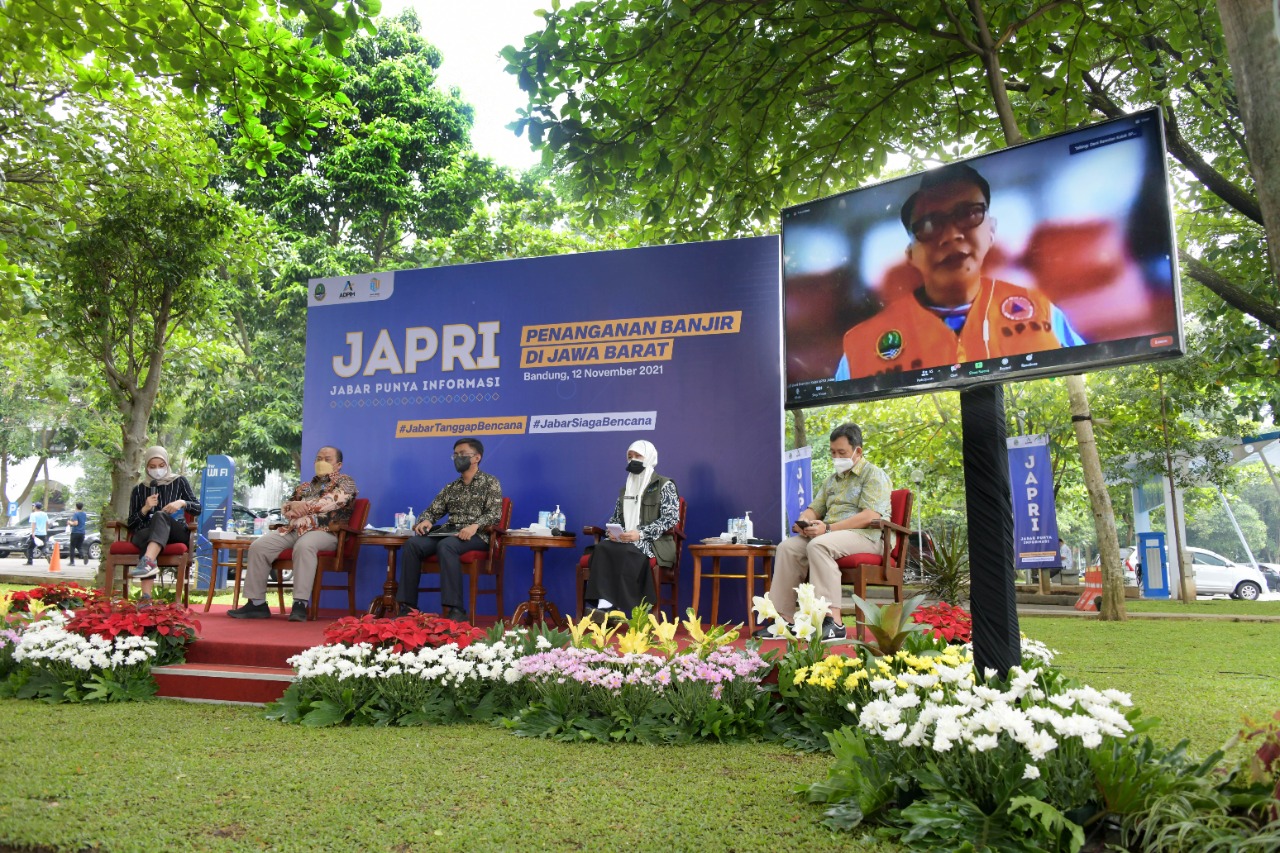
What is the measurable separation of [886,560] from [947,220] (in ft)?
10.1

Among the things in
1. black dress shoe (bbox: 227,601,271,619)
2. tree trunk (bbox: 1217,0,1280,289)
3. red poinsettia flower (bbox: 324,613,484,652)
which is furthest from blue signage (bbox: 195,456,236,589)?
tree trunk (bbox: 1217,0,1280,289)

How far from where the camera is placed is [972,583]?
334cm

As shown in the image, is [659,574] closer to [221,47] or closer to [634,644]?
[634,644]

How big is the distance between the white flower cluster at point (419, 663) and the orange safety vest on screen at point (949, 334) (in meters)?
2.52

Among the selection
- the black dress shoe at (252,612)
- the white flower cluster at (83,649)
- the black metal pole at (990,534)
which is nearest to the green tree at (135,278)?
the black dress shoe at (252,612)

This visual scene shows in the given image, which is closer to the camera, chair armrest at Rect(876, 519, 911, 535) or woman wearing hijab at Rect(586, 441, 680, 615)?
chair armrest at Rect(876, 519, 911, 535)

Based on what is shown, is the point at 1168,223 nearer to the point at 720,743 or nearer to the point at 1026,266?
the point at 1026,266

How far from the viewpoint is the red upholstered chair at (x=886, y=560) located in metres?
5.67

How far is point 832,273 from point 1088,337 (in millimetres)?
1012

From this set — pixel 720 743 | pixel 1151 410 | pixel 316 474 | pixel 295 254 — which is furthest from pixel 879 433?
pixel 720 743

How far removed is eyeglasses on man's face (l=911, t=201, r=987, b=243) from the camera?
3.06 metres

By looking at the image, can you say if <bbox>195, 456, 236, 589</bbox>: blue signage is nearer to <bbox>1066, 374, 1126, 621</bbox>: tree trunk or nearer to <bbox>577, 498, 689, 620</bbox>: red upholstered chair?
<bbox>577, 498, 689, 620</bbox>: red upholstered chair

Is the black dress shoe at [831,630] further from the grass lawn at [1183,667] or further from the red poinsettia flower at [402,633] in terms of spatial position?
the red poinsettia flower at [402,633]

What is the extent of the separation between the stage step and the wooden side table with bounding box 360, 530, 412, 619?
5.10 ft
